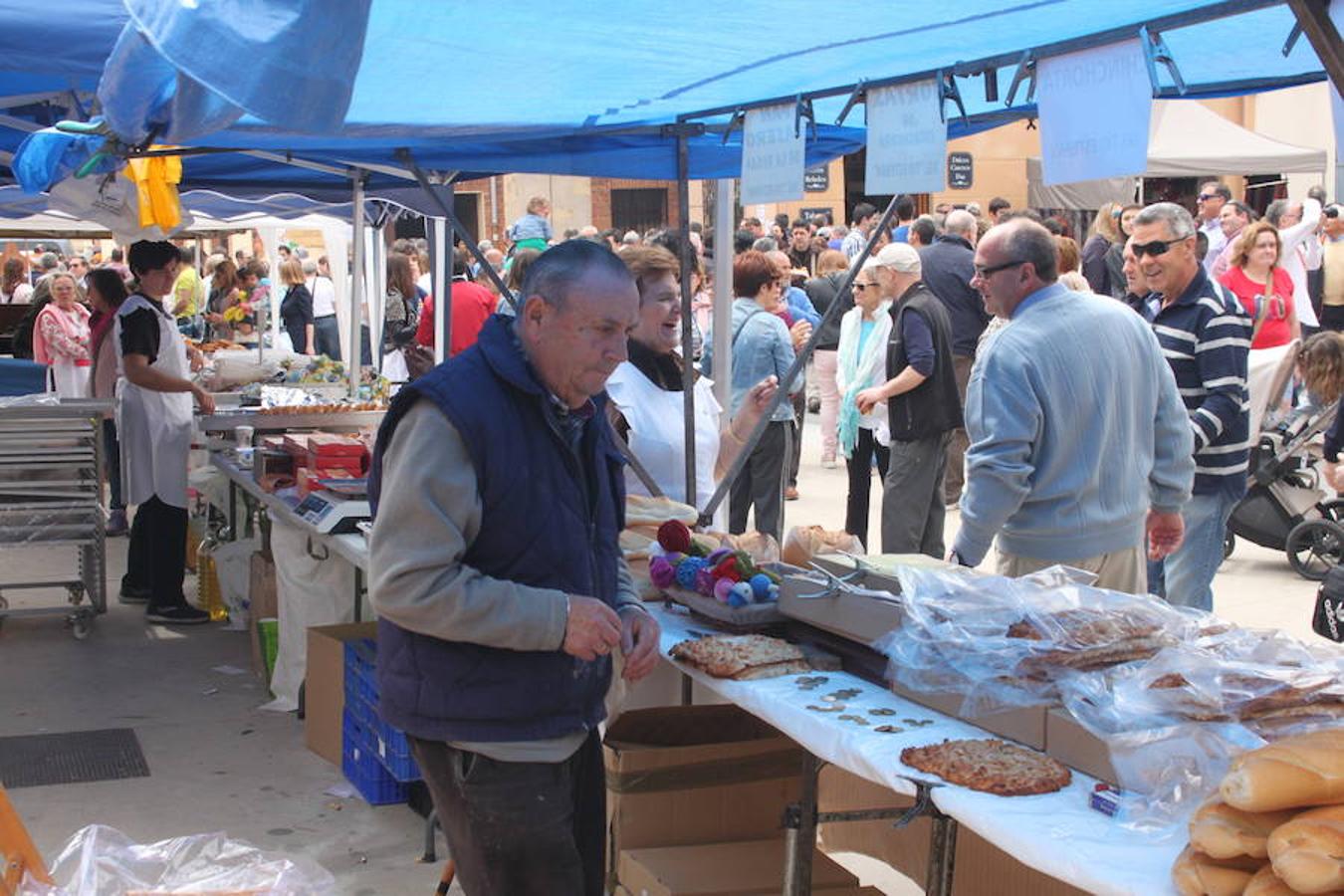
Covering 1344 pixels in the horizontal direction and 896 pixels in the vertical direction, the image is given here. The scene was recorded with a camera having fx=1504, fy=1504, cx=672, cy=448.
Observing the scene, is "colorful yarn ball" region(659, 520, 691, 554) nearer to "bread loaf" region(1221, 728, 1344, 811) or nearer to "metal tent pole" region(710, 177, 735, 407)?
"bread loaf" region(1221, 728, 1344, 811)

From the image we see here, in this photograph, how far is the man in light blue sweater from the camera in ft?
13.0

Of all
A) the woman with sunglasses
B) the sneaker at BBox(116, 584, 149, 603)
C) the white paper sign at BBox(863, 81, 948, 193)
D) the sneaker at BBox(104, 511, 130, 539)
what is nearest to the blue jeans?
the white paper sign at BBox(863, 81, 948, 193)

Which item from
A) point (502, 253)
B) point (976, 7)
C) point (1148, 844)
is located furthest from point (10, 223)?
point (1148, 844)

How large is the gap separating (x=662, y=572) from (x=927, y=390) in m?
3.63

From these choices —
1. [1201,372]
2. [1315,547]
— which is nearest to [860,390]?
[1315,547]

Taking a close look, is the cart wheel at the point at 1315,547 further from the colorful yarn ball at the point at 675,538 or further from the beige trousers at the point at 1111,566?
the colorful yarn ball at the point at 675,538

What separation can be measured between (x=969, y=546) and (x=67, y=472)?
491cm

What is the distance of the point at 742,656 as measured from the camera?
10.5 feet

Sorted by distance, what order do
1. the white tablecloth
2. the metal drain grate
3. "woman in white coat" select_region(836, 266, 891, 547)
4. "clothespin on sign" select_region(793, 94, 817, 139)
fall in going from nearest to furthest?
the white tablecloth → "clothespin on sign" select_region(793, 94, 817, 139) → the metal drain grate → "woman in white coat" select_region(836, 266, 891, 547)

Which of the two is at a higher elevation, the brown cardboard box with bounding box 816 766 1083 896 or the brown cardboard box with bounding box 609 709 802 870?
the brown cardboard box with bounding box 609 709 802 870

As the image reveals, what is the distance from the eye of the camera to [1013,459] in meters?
3.93

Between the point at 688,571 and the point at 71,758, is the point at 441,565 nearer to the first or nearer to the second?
the point at 688,571

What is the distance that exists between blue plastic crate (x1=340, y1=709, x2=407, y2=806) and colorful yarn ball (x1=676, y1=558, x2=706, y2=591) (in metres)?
1.68

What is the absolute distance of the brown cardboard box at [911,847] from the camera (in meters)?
3.34
